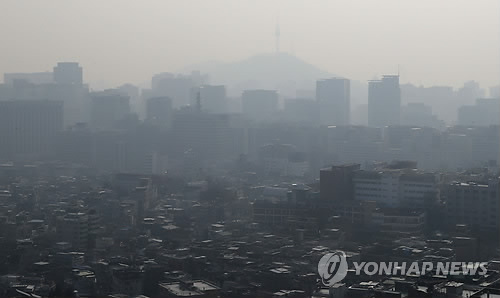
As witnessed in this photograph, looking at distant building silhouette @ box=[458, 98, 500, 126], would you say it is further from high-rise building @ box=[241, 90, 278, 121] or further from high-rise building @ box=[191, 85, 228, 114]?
high-rise building @ box=[191, 85, 228, 114]

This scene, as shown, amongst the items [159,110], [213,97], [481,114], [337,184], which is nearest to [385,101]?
[481,114]

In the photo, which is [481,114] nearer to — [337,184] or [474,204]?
[337,184]

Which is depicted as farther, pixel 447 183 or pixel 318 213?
pixel 447 183

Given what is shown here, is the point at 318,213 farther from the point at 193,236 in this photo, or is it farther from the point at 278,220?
the point at 193,236

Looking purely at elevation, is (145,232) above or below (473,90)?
below

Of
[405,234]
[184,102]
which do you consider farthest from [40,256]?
[184,102]

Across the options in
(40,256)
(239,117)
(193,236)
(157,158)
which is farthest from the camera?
(239,117)
